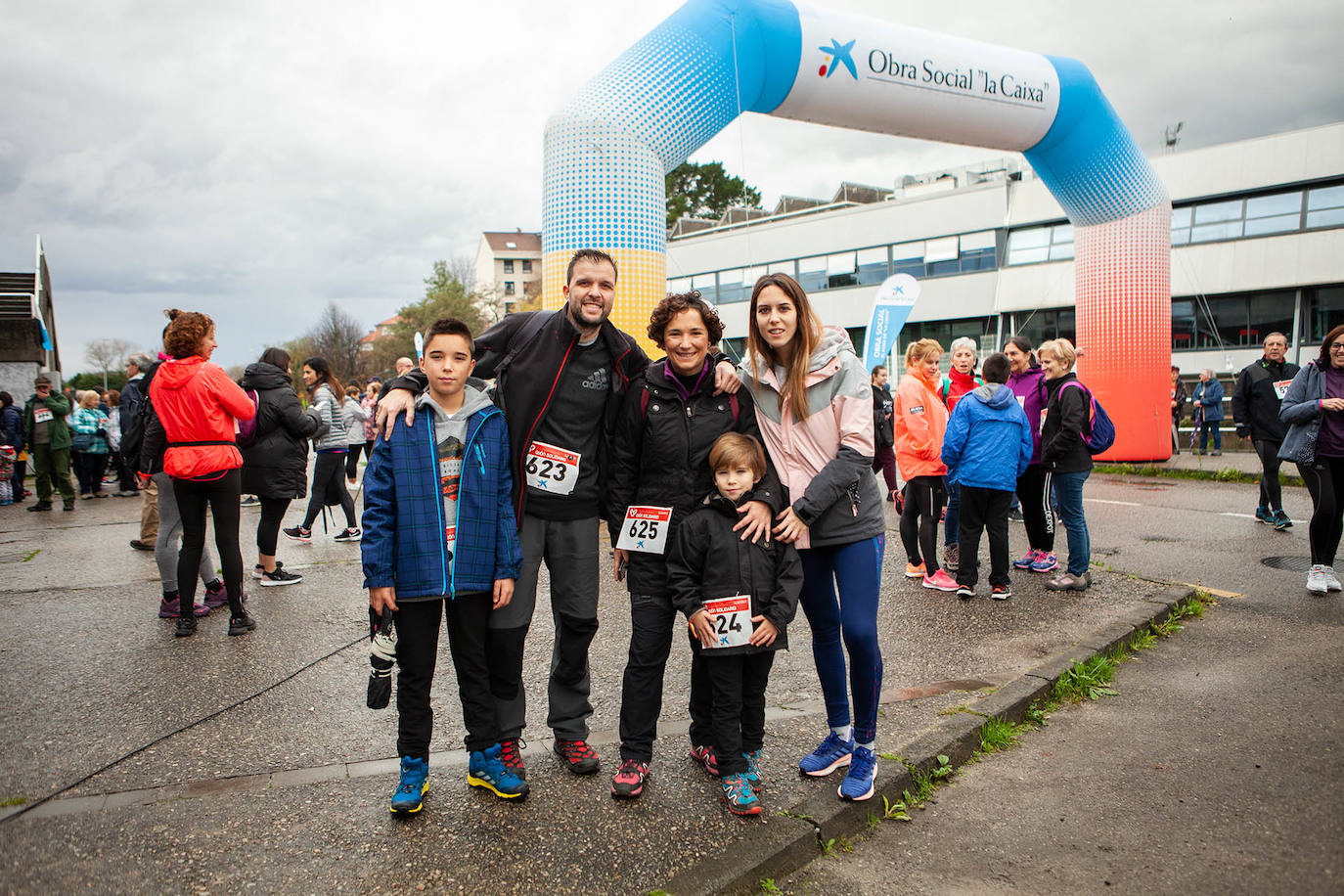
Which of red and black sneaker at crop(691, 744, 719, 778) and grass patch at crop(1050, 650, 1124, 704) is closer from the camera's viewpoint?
red and black sneaker at crop(691, 744, 719, 778)

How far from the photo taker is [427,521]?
3043 mm

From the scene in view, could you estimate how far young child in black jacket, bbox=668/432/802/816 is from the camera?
3.02 metres

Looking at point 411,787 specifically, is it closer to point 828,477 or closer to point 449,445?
point 449,445

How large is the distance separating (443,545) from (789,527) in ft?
4.21

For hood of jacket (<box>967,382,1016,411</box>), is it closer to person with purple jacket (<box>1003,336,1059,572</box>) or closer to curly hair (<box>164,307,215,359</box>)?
person with purple jacket (<box>1003,336,1059,572</box>)

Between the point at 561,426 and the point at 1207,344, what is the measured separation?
100ft

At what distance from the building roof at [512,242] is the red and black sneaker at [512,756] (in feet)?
289

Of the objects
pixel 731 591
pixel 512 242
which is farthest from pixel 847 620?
pixel 512 242

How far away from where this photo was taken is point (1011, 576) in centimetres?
672

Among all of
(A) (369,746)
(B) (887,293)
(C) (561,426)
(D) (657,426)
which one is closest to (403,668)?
(A) (369,746)

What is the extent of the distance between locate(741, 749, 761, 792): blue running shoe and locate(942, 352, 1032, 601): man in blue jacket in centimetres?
332

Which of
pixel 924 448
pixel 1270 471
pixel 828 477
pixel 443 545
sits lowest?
pixel 1270 471

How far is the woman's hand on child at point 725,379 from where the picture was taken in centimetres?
320

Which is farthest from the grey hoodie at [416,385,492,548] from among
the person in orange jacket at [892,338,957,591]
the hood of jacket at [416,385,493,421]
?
the person in orange jacket at [892,338,957,591]
